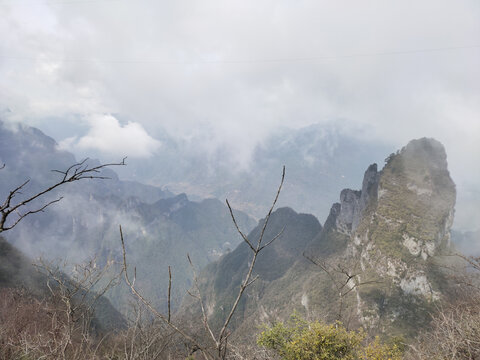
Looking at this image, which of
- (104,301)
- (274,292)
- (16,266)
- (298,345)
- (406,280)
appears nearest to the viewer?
(298,345)


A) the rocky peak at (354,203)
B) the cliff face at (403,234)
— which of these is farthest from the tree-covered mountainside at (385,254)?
the rocky peak at (354,203)

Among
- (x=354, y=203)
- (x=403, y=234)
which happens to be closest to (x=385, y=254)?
(x=403, y=234)

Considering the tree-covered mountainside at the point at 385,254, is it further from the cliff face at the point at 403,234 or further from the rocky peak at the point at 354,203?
the rocky peak at the point at 354,203

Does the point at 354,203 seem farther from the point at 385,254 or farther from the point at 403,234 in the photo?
the point at 385,254

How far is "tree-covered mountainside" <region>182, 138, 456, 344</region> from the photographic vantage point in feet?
227

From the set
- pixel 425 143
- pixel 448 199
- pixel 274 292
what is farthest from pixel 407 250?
pixel 274 292

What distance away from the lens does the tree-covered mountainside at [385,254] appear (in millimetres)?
69312

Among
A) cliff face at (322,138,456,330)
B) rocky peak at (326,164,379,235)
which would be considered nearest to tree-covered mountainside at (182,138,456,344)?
cliff face at (322,138,456,330)

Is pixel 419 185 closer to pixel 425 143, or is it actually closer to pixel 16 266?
pixel 425 143

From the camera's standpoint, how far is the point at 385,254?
82188 mm

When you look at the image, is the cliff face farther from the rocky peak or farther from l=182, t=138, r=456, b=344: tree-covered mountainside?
the rocky peak

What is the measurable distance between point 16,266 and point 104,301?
6205 centimetres

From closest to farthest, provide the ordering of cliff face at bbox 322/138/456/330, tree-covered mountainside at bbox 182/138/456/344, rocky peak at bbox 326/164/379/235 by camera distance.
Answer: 1. tree-covered mountainside at bbox 182/138/456/344
2. cliff face at bbox 322/138/456/330
3. rocky peak at bbox 326/164/379/235

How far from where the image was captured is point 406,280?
74.4m
